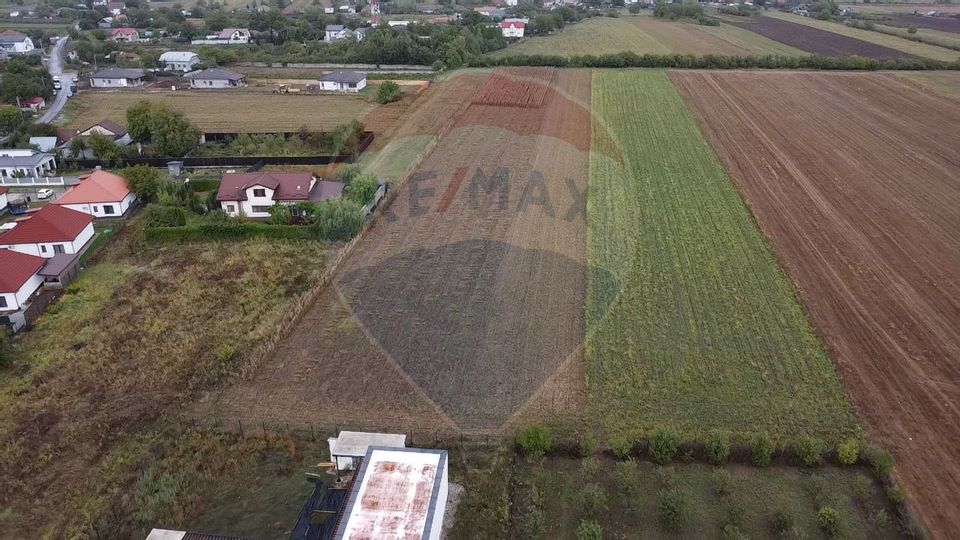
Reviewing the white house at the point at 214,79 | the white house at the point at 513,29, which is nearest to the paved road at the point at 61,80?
the white house at the point at 214,79

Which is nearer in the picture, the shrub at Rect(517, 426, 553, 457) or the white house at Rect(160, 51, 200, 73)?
the shrub at Rect(517, 426, 553, 457)

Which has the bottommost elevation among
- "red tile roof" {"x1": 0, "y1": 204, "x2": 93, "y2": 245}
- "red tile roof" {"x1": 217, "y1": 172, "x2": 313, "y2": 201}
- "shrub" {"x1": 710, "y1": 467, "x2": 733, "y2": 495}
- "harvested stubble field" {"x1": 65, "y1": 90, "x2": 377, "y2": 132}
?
"shrub" {"x1": 710, "y1": 467, "x2": 733, "y2": 495}

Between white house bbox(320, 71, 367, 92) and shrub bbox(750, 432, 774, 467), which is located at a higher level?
white house bbox(320, 71, 367, 92)

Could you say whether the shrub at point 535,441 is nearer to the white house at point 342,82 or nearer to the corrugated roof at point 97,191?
the corrugated roof at point 97,191

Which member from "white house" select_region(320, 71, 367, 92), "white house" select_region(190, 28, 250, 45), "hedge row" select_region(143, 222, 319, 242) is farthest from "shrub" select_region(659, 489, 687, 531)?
"white house" select_region(190, 28, 250, 45)

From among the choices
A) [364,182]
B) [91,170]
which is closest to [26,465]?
[364,182]

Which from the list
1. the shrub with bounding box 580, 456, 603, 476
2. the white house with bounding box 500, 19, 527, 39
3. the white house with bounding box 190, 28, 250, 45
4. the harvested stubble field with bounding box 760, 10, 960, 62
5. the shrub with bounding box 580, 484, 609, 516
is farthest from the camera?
the white house with bounding box 500, 19, 527, 39

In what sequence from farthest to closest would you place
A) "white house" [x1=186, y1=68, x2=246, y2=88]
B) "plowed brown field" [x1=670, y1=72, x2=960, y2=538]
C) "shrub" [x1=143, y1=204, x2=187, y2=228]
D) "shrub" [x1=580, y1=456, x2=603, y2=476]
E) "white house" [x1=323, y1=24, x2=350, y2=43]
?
1. "white house" [x1=323, y1=24, x2=350, y2=43]
2. "white house" [x1=186, y1=68, x2=246, y2=88]
3. "shrub" [x1=143, y1=204, x2=187, y2=228]
4. "plowed brown field" [x1=670, y1=72, x2=960, y2=538]
5. "shrub" [x1=580, y1=456, x2=603, y2=476]

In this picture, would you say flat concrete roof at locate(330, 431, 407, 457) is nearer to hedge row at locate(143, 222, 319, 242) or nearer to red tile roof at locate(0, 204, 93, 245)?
hedge row at locate(143, 222, 319, 242)
